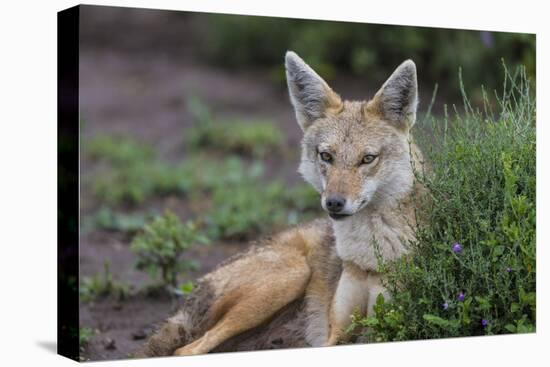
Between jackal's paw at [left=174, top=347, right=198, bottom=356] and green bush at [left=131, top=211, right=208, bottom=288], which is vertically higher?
green bush at [left=131, top=211, right=208, bottom=288]

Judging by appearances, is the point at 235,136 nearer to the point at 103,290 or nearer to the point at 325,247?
the point at 103,290

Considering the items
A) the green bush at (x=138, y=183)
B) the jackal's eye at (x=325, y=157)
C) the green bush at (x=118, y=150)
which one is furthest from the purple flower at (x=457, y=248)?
the green bush at (x=118, y=150)

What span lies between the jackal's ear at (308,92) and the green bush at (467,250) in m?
0.75

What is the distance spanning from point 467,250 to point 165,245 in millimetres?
2665

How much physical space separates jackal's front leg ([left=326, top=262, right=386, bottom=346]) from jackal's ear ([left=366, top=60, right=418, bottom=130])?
1069mm

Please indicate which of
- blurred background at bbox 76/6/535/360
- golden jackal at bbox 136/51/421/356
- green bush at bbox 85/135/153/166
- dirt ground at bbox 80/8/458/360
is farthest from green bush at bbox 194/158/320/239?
golden jackal at bbox 136/51/421/356

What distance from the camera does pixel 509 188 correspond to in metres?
6.16

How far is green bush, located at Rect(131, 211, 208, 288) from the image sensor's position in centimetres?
750

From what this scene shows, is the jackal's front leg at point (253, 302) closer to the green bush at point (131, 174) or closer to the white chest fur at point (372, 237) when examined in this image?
the white chest fur at point (372, 237)

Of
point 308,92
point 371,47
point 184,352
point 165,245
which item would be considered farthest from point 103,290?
point 371,47

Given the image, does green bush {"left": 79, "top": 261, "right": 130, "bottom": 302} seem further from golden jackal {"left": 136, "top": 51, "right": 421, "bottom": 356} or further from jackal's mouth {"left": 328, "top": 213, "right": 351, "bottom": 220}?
jackal's mouth {"left": 328, "top": 213, "right": 351, "bottom": 220}

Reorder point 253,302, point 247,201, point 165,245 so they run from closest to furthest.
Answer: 1. point 253,302
2. point 165,245
3. point 247,201

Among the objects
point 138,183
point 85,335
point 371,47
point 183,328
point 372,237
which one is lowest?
point 85,335

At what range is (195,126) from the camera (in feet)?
41.8
